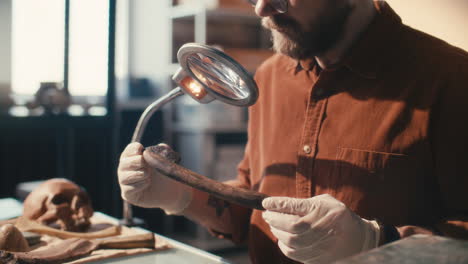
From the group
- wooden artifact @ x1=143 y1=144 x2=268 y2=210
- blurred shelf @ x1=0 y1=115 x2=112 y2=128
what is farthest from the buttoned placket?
blurred shelf @ x1=0 y1=115 x2=112 y2=128

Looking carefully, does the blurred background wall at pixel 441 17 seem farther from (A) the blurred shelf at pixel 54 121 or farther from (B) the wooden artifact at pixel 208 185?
(A) the blurred shelf at pixel 54 121

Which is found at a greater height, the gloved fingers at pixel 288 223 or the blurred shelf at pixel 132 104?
the gloved fingers at pixel 288 223

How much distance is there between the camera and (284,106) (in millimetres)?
1479

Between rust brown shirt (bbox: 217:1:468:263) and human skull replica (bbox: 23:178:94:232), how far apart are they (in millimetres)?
488

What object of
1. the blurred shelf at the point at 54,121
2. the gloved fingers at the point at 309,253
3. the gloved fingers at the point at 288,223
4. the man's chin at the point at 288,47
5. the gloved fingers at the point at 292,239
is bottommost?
the blurred shelf at the point at 54,121

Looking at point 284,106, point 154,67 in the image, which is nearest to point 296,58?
point 284,106

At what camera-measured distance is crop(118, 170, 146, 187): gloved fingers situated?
1.30 metres

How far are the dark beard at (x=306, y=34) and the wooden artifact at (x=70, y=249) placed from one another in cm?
58

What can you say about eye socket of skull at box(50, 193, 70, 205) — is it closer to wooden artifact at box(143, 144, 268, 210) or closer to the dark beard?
wooden artifact at box(143, 144, 268, 210)

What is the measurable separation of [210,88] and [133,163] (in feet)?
0.84

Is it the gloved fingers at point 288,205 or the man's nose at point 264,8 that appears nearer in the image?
the gloved fingers at point 288,205

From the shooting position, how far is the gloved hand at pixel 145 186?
51.3 inches

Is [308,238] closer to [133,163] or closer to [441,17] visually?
[133,163]

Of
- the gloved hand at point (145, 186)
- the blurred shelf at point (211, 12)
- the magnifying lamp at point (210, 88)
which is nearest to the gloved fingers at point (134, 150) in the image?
the gloved hand at point (145, 186)
